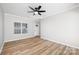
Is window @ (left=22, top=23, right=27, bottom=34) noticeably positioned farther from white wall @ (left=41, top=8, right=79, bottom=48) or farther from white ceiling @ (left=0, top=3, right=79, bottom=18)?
white wall @ (left=41, top=8, right=79, bottom=48)

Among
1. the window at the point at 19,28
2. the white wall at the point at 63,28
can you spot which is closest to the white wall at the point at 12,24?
the window at the point at 19,28

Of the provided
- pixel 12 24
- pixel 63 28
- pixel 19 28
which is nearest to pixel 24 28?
pixel 19 28

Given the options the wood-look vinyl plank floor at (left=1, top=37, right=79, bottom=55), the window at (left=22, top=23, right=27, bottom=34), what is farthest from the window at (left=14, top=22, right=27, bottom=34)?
the wood-look vinyl plank floor at (left=1, top=37, right=79, bottom=55)

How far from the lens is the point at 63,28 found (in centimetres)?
185

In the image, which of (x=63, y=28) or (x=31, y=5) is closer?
(x=31, y=5)

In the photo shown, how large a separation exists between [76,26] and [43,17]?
2.07 feet

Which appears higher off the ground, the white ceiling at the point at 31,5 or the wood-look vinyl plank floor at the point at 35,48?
the white ceiling at the point at 31,5

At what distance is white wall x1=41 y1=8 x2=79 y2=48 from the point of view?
5.84 feet

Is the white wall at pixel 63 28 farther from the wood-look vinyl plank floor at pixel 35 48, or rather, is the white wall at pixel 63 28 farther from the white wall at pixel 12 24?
the white wall at pixel 12 24

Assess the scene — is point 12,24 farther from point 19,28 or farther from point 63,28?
point 63,28

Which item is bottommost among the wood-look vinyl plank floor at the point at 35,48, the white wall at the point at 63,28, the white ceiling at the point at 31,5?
the wood-look vinyl plank floor at the point at 35,48

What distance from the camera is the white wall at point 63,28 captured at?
5.84 ft

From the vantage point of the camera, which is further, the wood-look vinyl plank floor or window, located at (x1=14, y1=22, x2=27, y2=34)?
window, located at (x1=14, y1=22, x2=27, y2=34)
